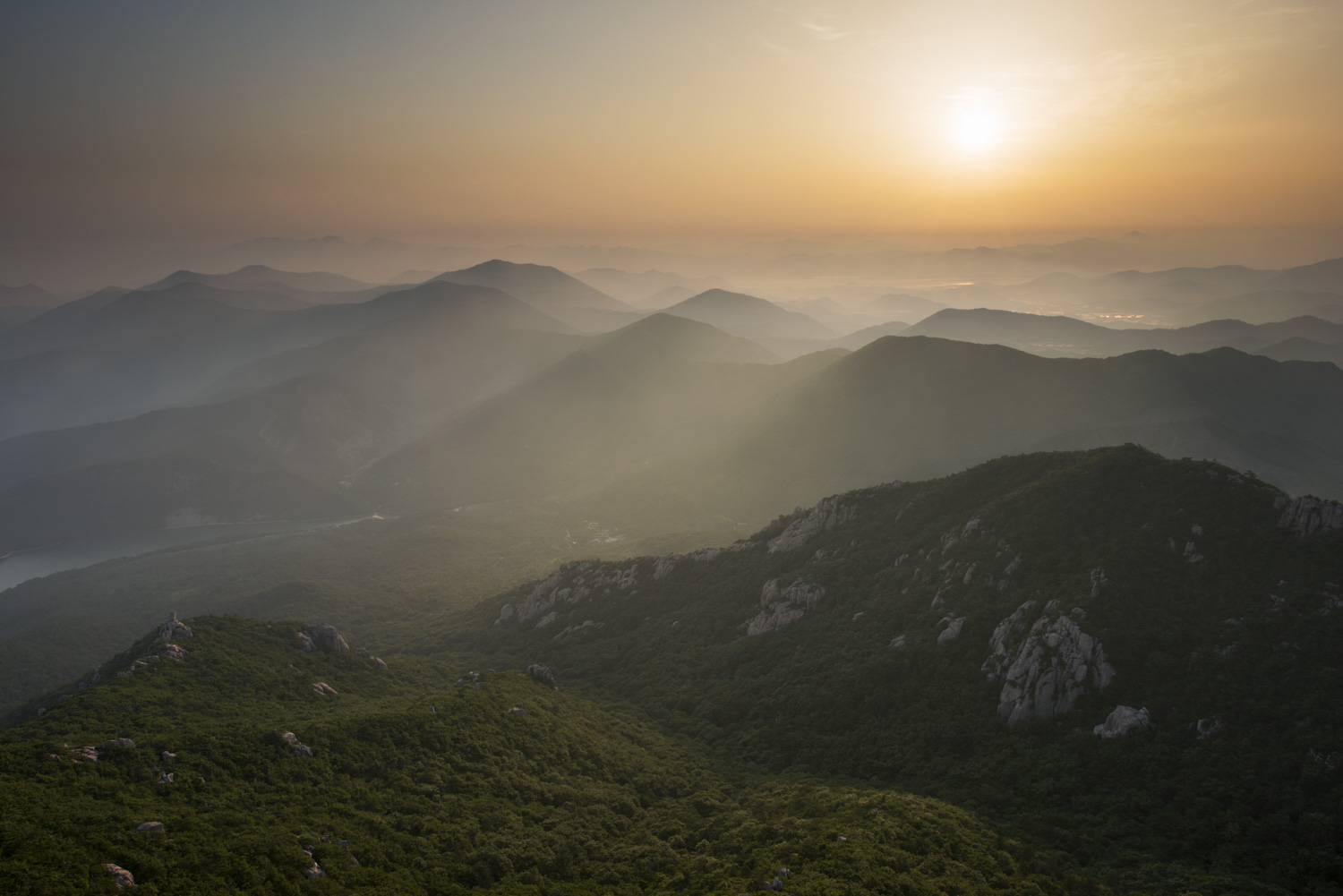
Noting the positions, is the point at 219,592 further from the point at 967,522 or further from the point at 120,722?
the point at 967,522

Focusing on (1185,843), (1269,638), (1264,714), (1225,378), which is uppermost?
(1225,378)

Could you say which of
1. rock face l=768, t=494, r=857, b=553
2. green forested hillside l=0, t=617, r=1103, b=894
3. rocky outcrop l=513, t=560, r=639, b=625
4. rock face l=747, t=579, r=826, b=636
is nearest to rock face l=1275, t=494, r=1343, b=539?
green forested hillside l=0, t=617, r=1103, b=894

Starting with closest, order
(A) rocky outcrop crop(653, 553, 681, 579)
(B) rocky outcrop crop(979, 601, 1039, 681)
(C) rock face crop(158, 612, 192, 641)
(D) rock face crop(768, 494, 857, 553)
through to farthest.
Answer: (B) rocky outcrop crop(979, 601, 1039, 681) → (C) rock face crop(158, 612, 192, 641) → (D) rock face crop(768, 494, 857, 553) → (A) rocky outcrop crop(653, 553, 681, 579)

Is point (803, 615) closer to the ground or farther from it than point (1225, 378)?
closer to the ground

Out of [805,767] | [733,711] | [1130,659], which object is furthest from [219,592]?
[1130,659]

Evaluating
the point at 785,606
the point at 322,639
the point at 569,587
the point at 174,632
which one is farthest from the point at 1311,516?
the point at 174,632

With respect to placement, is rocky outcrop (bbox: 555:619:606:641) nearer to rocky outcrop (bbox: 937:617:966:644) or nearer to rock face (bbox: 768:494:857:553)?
rock face (bbox: 768:494:857:553)

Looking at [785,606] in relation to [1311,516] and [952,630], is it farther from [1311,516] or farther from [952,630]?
[1311,516]
